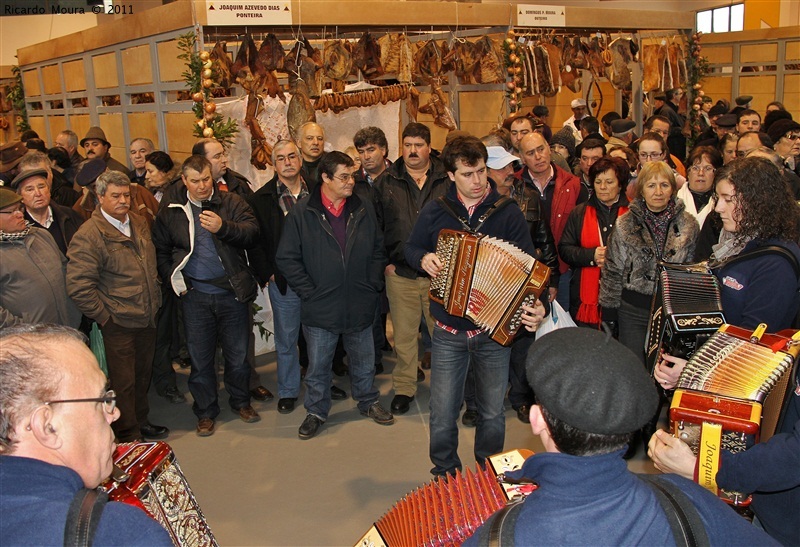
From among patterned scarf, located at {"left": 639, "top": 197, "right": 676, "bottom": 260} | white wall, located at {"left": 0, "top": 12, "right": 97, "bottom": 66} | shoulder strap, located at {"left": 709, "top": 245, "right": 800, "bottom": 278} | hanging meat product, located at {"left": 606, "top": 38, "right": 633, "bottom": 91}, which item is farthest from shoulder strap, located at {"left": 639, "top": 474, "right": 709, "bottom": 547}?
white wall, located at {"left": 0, "top": 12, "right": 97, "bottom": 66}

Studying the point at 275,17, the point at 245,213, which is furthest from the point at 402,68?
the point at 245,213

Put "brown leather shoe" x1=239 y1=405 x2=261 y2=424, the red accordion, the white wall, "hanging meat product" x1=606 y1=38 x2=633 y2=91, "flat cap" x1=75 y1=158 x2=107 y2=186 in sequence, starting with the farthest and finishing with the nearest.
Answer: the white wall, "hanging meat product" x1=606 y1=38 x2=633 y2=91, "flat cap" x1=75 y1=158 x2=107 y2=186, "brown leather shoe" x1=239 y1=405 x2=261 y2=424, the red accordion

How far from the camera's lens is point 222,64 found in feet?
20.2

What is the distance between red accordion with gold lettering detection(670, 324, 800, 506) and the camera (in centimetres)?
227

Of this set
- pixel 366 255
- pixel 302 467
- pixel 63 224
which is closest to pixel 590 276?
pixel 366 255

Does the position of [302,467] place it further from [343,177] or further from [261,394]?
[343,177]

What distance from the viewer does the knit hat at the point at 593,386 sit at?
1.53m

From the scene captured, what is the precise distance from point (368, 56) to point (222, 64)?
165 cm

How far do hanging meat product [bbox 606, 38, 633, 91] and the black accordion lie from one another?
6.35 meters

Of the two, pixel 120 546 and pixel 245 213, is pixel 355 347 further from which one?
pixel 120 546

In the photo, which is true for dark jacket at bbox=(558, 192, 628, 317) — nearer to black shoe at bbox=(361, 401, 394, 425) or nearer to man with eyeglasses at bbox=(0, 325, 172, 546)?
black shoe at bbox=(361, 401, 394, 425)

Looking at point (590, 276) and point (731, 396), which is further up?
point (731, 396)

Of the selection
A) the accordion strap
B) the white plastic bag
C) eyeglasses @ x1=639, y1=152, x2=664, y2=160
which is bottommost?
the white plastic bag

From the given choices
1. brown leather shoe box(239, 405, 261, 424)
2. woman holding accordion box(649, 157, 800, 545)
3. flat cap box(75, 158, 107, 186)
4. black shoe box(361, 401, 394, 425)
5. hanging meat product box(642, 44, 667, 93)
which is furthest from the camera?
hanging meat product box(642, 44, 667, 93)
